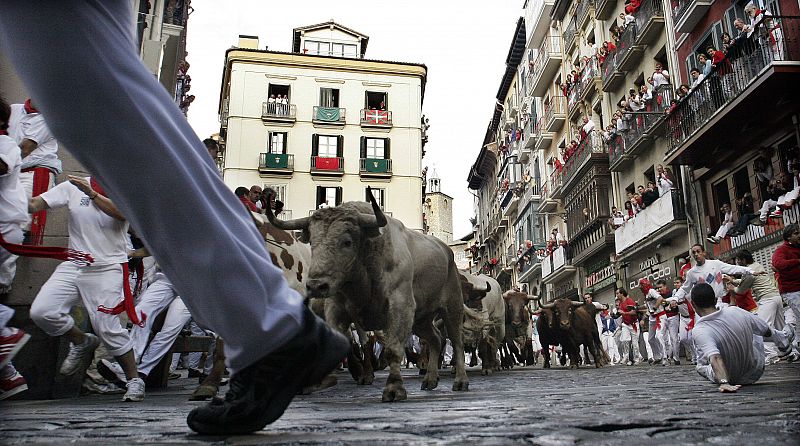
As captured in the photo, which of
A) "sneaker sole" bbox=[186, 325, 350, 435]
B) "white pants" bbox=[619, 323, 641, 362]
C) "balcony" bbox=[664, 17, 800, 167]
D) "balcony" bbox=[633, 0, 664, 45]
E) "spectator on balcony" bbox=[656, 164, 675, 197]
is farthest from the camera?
"balcony" bbox=[633, 0, 664, 45]

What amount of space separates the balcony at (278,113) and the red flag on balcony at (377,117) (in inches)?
189

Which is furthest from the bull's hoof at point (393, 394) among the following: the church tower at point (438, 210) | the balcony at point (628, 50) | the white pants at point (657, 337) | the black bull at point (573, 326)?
the church tower at point (438, 210)

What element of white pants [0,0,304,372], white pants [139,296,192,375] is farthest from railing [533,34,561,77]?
white pants [0,0,304,372]

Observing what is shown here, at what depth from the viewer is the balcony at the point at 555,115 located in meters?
37.3

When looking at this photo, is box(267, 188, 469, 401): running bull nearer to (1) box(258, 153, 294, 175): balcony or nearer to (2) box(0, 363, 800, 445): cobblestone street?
(2) box(0, 363, 800, 445): cobblestone street

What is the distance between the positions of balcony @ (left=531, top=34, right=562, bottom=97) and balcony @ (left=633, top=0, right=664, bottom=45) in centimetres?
1175

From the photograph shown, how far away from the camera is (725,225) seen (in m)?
19.2

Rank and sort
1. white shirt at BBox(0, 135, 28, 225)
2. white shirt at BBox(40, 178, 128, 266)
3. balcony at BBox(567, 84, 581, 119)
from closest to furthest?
white shirt at BBox(0, 135, 28, 225)
white shirt at BBox(40, 178, 128, 266)
balcony at BBox(567, 84, 581, 119)

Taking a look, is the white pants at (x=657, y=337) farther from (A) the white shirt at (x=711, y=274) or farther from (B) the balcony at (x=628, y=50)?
(B) the balcony at (x=628, y=50)

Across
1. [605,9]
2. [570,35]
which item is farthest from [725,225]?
[570,35]

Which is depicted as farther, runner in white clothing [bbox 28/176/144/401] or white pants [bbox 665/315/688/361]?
white pants [bbox 665/315/688/361]

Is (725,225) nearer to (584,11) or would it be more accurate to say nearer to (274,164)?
(584,11)

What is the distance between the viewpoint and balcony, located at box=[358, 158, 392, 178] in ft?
136

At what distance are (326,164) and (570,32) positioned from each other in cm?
1667
